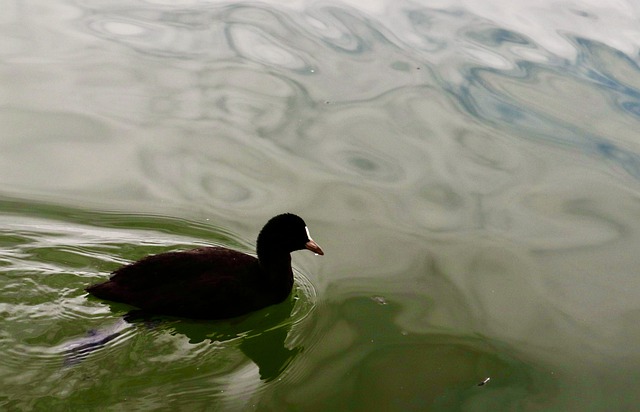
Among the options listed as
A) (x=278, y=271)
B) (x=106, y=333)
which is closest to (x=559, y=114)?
(x=278, y=271)

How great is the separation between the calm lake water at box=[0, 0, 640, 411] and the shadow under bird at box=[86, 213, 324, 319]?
0.37ft

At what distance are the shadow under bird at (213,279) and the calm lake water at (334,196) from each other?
4.5 inches

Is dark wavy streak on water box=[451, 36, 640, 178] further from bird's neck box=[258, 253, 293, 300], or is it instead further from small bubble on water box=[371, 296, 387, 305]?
bird's neck box=[258, 253, 293, 300]

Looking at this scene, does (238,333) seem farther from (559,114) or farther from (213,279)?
(559,114)

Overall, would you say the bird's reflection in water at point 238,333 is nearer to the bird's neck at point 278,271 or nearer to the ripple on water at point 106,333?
the ripple on water at point 106,333

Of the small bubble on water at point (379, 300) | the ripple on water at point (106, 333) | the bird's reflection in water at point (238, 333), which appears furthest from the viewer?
the small bubble on water at point (379, 300)

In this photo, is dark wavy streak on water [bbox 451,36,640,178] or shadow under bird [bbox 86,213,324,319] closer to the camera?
shadow under bird [bbox 86,213,324,319]

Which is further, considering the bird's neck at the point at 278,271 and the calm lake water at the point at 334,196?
the bird's neck at the point at 278,271

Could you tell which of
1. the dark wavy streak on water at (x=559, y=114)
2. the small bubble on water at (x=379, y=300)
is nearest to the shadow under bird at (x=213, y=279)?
the small bubble on water at (x=379, y=300)

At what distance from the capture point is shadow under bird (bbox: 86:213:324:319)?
4.62 m

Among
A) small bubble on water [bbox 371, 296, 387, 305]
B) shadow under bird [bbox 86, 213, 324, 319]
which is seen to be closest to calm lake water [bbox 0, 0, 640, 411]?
small bubble on water [bbox 371, 296, 387, 305]

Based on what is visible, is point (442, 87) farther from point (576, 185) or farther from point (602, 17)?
point (602, 17)

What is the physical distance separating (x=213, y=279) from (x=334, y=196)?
170 centimetres

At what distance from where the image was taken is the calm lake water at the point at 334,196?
4387 millimetres
